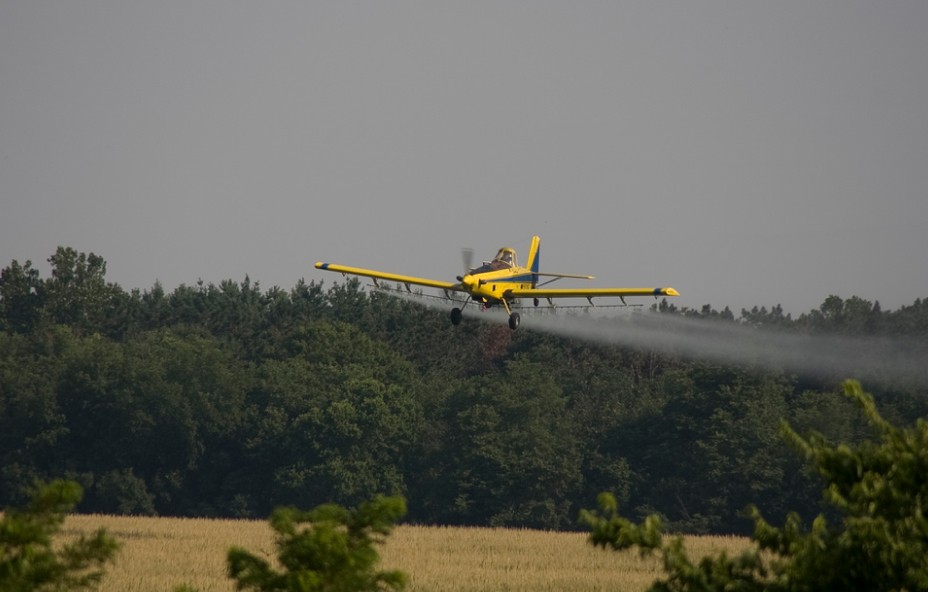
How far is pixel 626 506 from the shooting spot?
310 ft

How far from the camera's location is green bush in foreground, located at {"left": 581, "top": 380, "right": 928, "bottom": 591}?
43.4 feet

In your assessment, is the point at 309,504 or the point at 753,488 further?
the point at 309,504

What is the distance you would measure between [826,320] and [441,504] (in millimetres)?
38179

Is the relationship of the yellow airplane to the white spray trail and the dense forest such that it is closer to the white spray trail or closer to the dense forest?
the white spray trail

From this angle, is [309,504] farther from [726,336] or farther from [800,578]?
[800,578]

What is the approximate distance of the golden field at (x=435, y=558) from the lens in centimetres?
4356

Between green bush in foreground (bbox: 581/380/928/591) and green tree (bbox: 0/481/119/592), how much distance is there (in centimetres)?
452

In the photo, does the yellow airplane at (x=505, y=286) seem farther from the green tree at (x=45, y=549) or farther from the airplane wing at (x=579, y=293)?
the green tree at (x=45, y=549)

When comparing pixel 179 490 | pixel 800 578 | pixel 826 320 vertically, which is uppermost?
pixel 826 320

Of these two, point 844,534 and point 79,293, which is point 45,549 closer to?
point 844,534

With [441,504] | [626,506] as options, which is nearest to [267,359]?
[441,504]

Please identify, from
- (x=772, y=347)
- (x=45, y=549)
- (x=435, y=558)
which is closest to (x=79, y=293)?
(x=772, y=347)

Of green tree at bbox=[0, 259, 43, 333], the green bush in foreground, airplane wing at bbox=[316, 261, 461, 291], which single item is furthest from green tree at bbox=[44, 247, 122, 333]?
the green bush in foreground

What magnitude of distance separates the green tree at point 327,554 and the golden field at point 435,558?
70.8ft
